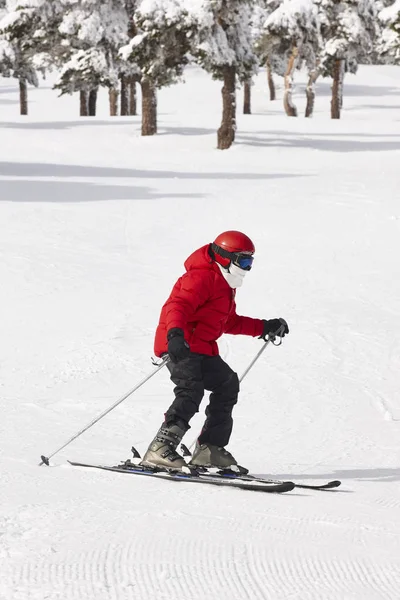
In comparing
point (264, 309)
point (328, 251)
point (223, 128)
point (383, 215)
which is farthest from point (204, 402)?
point (223, 128)

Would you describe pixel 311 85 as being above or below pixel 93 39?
below

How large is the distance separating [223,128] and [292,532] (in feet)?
84.8

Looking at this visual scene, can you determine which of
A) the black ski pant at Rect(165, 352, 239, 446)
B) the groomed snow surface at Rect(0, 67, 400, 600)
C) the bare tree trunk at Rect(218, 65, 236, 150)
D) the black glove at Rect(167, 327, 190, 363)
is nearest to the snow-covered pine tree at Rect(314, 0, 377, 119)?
the bare tree trunk at Rect(218, 65, 236, 150)

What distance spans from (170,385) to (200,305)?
3591mm

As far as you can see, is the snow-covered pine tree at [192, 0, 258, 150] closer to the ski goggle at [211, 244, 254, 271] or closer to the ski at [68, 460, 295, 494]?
the ski goggle at [211, 244, 254, 271]

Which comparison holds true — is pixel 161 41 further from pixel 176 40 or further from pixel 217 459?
pixel 217 459

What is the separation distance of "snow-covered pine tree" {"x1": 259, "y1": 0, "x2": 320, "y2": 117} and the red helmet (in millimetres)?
35132

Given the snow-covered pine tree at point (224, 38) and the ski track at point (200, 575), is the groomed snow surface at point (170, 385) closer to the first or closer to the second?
the ski track at point (200, 575)

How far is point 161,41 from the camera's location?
94.8 feet

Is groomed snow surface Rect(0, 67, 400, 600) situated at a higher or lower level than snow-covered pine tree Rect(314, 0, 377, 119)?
lower

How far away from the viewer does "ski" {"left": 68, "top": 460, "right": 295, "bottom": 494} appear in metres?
5.46

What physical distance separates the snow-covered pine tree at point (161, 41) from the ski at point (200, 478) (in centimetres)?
2307

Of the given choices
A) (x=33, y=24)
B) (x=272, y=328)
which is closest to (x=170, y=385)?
(x=272, y=328)

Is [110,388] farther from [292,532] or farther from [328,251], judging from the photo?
[328,251]
